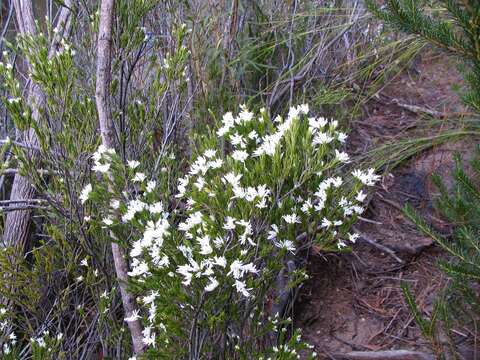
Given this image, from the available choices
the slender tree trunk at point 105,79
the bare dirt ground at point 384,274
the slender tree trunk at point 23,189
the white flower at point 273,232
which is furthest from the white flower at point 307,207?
the slender tree trunk at point 23,189

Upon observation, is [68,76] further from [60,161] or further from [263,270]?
[263,270]

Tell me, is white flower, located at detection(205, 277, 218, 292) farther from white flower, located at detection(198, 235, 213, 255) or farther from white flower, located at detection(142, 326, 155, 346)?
white flower, located at detection(142, 326, 155, 346)

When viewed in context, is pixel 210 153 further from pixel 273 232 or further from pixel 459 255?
pixel 459 255

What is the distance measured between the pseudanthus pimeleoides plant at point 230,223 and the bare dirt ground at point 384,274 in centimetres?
110

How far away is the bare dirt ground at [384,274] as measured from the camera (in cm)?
367

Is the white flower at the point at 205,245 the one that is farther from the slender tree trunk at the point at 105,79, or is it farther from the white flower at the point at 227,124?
the slender tree trunk at the point at 105,79

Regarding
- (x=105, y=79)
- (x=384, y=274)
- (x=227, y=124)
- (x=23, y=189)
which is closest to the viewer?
(x=227, y=124)

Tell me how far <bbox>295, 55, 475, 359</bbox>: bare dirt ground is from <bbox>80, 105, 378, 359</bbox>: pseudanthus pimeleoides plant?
1105 mm

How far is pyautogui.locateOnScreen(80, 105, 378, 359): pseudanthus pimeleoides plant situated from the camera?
234 centimetres

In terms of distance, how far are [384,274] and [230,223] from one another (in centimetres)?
201

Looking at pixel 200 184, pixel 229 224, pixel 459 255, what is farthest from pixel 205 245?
pixel 459 255

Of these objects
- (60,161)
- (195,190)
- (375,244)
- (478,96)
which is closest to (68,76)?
(60,161)

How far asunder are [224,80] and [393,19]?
2058 mm

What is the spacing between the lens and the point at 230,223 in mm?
2301
